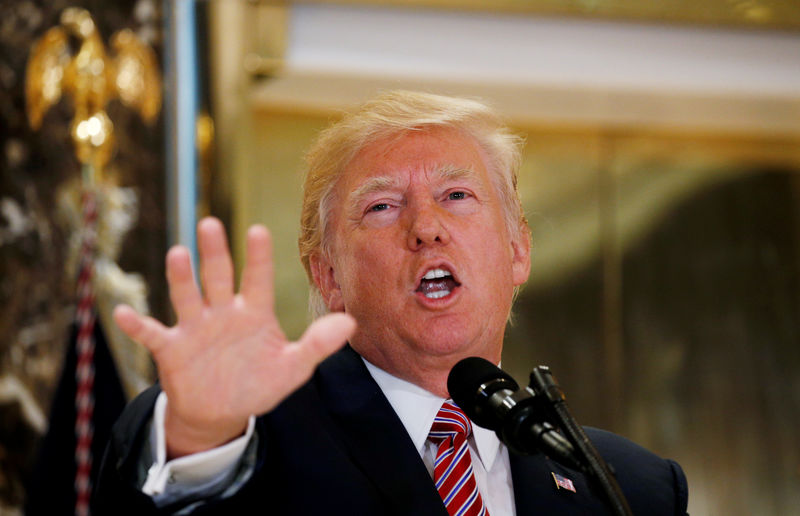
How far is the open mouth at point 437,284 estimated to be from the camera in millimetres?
2008

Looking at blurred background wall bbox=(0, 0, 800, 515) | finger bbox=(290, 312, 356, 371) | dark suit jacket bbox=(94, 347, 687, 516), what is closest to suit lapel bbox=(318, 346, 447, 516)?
dark suit jacket bbox=(94, 347, 687, 516)

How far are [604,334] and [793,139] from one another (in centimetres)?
148

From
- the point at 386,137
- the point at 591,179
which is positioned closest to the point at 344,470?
the point at 386,137

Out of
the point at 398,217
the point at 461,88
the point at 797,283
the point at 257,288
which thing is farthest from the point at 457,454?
the point at 797,283

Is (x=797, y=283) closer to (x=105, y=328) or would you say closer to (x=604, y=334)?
(x=604, y=334)

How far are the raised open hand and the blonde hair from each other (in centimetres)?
85

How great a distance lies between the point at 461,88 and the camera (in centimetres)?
487

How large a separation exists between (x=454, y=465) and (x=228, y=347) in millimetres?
618

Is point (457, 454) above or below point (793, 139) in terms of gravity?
below

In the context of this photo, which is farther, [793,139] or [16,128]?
[793,139]

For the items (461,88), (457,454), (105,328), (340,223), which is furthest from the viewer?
(461,88)

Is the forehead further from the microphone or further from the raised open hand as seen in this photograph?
the raised open hand

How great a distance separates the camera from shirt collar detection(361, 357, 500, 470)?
1.91 metres

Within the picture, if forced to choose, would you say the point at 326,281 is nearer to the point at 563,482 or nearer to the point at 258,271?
the point at 563,482
